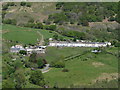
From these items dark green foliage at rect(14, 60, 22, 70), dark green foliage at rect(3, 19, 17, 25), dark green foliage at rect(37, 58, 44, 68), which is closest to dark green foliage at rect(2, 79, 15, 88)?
dark green foliage at rect(14, 60, 22, 70)

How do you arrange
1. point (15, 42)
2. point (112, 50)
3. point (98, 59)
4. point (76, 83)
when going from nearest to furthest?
point (76, 83) < point (98, 59) < point (112, 50) < point (15, 42)

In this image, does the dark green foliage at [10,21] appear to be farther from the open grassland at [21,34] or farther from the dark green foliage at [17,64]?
the dark green foliage at [17,64]

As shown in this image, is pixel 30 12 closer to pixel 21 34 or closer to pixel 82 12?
pixel 82 12

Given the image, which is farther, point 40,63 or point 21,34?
point 21,34

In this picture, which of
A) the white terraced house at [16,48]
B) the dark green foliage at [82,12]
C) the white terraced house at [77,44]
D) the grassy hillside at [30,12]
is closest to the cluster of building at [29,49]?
the white terraced house at [16,48]

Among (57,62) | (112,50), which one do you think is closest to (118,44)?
(112,50)

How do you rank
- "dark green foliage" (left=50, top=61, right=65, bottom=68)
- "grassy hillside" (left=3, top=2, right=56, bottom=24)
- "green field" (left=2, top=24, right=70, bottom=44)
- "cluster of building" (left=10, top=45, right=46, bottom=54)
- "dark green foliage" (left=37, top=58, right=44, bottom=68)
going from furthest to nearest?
"grassy hillside" (left=3, top=2, right=56, bottom=24) → "green field" (left=2, top=24, right=70, bottom=44) → "cluster of building" (left=10, top=45, right=46, bottom=54) → "dark green foliage" (left=50, top=61, right=65, bottom=68) → "dark green foliage" (left=37, top=58, right=44, bottom=68)

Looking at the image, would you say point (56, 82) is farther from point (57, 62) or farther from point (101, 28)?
point (101, 28)

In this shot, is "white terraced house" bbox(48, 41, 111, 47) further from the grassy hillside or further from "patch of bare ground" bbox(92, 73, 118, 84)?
the grassy hillside

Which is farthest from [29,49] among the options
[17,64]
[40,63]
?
[17,64]
